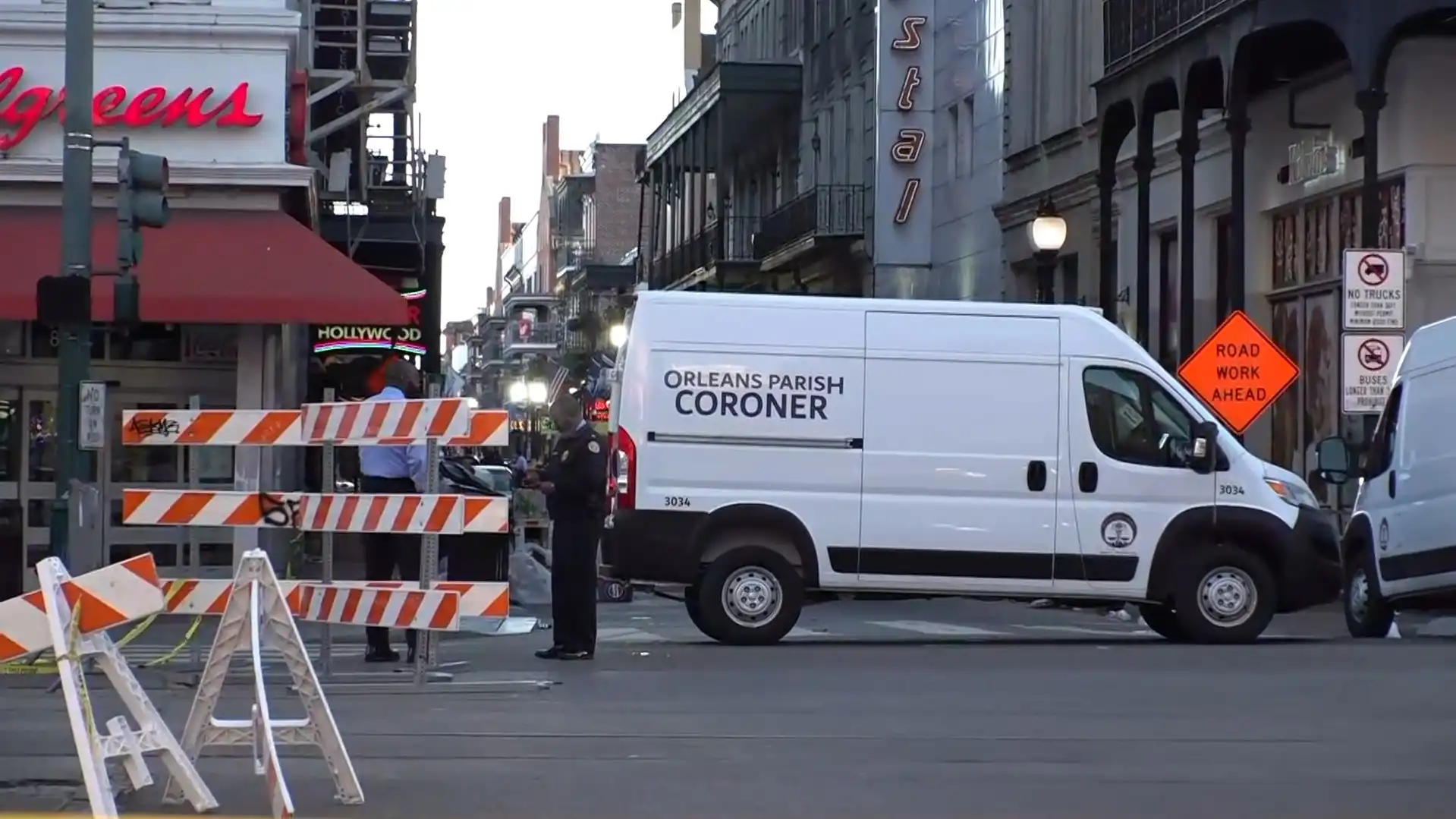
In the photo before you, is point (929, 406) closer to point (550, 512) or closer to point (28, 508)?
point (550, 512)

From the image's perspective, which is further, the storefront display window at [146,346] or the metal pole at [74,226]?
the storefront display window at [146,346]

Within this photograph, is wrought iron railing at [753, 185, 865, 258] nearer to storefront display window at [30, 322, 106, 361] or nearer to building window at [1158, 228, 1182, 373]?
building window at [1158, 228, 1182, 373]

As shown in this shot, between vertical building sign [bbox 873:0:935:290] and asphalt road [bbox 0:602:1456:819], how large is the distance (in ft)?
72.8

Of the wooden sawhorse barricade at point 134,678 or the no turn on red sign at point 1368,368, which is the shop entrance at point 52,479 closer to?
the no turn on red sign at point 1368,368

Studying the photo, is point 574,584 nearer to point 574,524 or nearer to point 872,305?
point 574,524

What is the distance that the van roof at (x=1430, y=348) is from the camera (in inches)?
645

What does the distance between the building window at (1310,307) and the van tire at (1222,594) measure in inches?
282

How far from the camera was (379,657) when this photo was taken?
14.0 m

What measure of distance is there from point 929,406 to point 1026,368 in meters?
0.73

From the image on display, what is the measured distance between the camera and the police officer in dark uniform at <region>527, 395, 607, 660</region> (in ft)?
46.5

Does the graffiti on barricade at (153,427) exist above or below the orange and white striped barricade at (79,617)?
above

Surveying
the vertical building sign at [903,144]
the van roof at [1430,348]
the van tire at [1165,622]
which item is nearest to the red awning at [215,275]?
the van tire at [1165,622]

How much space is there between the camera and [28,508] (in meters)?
20.4

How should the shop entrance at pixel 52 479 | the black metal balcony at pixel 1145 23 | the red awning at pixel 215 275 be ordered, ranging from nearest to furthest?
the red awning at pixel 215 275 < the shop entrance at pixel 52 479 < the black metal balcony at pixel 1145 23
